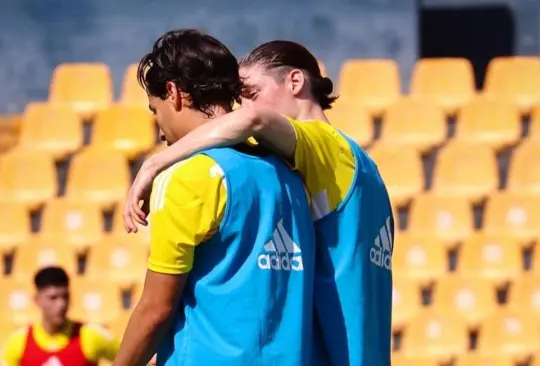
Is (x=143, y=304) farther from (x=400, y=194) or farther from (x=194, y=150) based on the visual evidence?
(x=400, y=194)

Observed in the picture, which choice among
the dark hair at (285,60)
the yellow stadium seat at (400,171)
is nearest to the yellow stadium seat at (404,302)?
the yellow stadium seat at (400,171)

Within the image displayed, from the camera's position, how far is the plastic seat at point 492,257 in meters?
7.83

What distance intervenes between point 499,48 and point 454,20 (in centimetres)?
39

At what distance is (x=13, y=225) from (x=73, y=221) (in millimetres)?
397

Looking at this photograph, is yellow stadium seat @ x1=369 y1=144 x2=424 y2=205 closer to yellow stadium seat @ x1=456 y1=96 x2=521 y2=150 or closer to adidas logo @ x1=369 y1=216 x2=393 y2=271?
yellow stadium seat @ x1=456 y1=96 x2=521 y2=150

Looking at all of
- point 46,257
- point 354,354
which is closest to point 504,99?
point 46,257

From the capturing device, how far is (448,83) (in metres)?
8.56

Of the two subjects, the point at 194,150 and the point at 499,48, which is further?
the point at 499,48

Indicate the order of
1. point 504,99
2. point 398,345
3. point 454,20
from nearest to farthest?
point 398,345 < point 504,99 < point 454,20

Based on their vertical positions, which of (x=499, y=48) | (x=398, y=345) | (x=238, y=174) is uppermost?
(x=499, y=48)

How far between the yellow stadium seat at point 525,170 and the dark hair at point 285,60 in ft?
17.8

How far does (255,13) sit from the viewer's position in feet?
29.7

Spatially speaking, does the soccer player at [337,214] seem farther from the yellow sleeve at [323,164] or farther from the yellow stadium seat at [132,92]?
the yellow stadium seat at [132,92]

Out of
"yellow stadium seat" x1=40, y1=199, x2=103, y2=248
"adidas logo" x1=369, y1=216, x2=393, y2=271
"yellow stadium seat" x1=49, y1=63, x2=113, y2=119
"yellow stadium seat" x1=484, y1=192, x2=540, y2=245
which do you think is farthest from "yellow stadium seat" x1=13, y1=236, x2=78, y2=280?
"adidas logo" x1=369, y1=216, x2=393, y2=271
